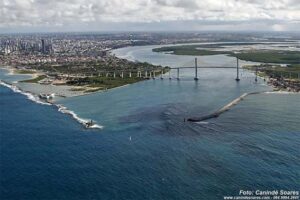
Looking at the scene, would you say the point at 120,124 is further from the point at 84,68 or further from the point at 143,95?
the point at 84,68

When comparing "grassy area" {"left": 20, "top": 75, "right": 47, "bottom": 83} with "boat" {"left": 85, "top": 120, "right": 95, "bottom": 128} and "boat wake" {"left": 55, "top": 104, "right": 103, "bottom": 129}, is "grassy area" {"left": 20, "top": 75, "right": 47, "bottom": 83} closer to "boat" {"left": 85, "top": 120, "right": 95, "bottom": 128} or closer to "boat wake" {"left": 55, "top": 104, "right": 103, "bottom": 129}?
"boat wake" {"left": 55, "top": 104, "right": 103, "bottom": 129}

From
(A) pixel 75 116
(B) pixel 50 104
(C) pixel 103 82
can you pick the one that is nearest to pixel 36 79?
(C) pixel 103 82

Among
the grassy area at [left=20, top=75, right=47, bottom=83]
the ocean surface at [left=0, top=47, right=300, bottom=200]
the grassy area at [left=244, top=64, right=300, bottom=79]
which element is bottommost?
the ocean surface at [left=0, top=47, right=300, bottom=200]

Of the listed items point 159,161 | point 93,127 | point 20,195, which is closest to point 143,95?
point 93,127

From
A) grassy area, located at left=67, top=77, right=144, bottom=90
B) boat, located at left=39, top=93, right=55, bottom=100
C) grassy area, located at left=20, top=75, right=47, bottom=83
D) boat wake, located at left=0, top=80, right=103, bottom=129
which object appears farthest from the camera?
grassy area, located at left=20, top=75, right=47, bottom=83

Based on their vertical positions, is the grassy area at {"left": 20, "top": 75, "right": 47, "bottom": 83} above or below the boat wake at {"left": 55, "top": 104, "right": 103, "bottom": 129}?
above

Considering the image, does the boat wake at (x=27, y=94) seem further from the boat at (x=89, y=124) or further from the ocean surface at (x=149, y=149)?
the boat at (x=89, y=124)

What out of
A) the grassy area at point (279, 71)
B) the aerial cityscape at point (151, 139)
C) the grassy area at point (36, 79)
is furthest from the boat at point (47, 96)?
the grassy area at point (279, 71)

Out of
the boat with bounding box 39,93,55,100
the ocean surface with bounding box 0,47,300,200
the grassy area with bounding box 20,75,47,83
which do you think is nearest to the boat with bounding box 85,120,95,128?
the ocean surface with bounding box 0,47,300,200

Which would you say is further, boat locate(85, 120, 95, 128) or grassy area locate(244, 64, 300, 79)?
grassy area locate(244, 64, 300, 79)
